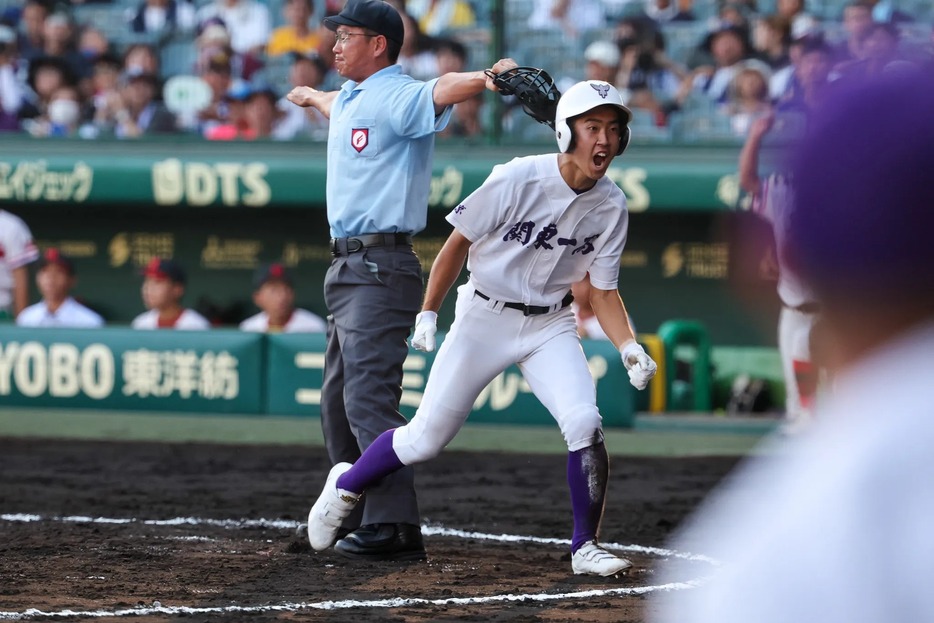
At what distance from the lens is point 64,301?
1169 centimetres

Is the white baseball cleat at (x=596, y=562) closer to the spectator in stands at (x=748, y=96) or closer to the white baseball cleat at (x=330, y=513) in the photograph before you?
the white baseball cleat at (x=330, y=513)

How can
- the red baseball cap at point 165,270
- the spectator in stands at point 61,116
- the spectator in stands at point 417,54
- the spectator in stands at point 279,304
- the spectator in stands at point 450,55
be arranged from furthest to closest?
the spectator in stands at point 61,116
the spectator in stands at point 417,54
the spectator in stands at point 450,55
the spectator in stands at point 279,304
the red baseball cap at point 165,270

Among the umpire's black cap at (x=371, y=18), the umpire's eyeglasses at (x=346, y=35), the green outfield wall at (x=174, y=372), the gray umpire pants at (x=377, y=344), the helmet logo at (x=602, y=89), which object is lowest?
the green outfield wall at (x=174, y=372)

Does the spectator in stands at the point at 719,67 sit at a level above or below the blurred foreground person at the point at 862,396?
above

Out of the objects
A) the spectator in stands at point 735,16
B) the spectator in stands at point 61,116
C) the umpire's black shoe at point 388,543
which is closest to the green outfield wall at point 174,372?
the spectator in stands at point 61,116

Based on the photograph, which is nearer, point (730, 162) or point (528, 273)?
point (528, 273)

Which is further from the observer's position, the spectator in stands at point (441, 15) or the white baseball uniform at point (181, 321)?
the spectator in stands at point (441, 15)

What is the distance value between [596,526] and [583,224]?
1.05 m

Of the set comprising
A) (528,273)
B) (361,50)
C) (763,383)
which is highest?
(361,50)

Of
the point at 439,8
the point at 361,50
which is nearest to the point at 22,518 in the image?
the point at 361,50

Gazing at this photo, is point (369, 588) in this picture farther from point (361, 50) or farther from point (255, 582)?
point (361, 50)

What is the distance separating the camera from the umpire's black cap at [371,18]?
5.74 m

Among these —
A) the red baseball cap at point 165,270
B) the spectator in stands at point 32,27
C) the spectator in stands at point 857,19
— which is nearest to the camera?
the spectator in stands at point 857,19

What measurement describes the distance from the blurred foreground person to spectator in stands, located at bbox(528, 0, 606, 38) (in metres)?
10.8
